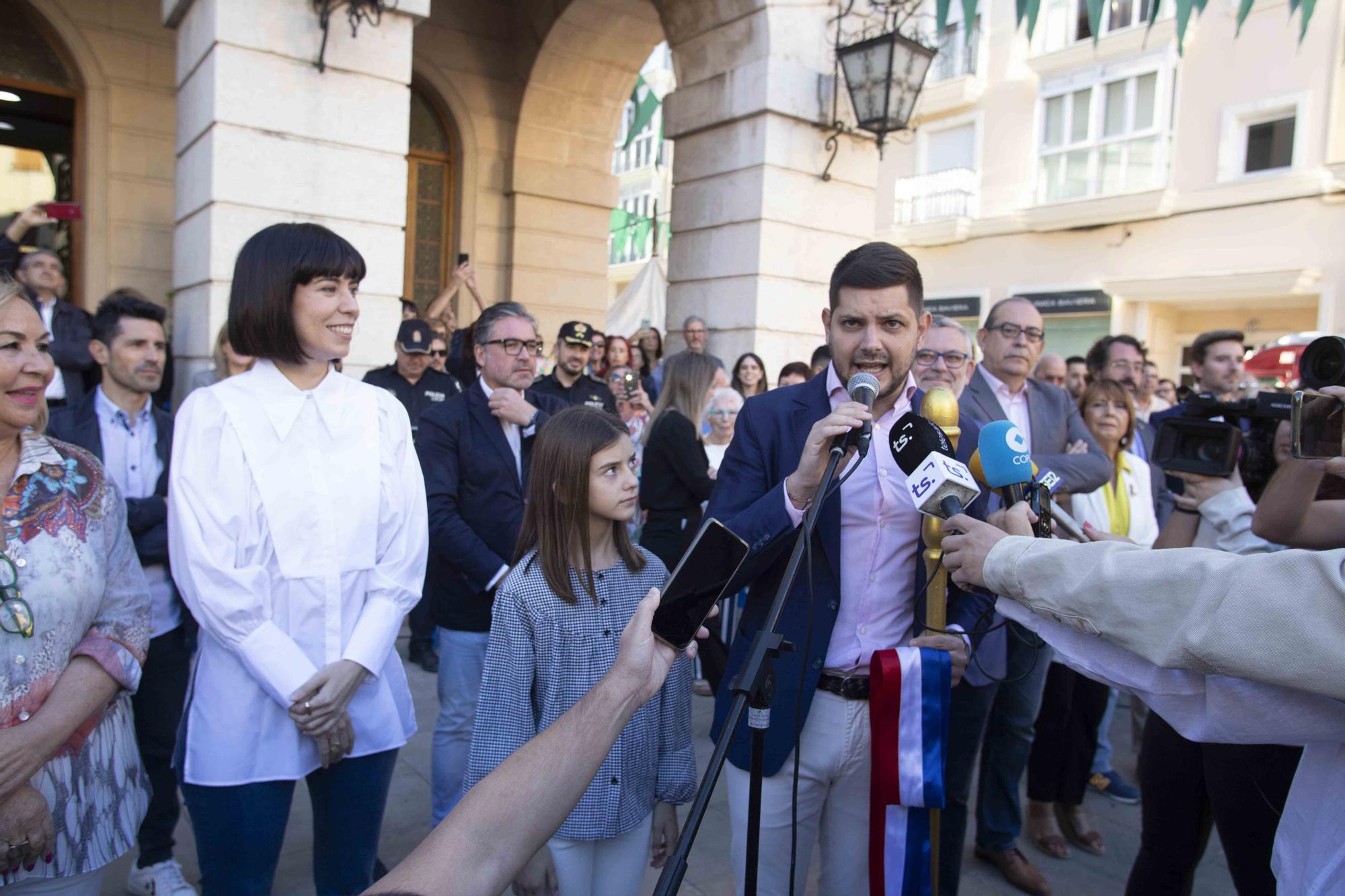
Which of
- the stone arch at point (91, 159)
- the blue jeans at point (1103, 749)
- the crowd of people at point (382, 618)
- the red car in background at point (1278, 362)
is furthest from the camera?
the red car in background at point (1278, 362)

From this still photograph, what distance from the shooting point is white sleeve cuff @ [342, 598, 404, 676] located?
7.29ft

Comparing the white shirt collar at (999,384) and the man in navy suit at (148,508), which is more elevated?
the white shirt collar at (999,384)

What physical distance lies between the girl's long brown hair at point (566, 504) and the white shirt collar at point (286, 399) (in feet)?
1.95

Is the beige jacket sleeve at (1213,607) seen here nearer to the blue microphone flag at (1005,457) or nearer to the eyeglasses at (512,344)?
the blue microphone flag at (1005,457)

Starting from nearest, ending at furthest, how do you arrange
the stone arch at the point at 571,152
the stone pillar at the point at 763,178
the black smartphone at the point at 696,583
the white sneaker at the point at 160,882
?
1. the black smartphone at the point at 696,583
2. the white sneaker at the point at 160,882
3. the stone pillar at the point at 763,178
4. the stone arch at the point at 571,152

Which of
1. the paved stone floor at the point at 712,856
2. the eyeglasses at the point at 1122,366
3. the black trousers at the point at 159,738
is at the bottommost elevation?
the paved stone floor at the point at 712,856

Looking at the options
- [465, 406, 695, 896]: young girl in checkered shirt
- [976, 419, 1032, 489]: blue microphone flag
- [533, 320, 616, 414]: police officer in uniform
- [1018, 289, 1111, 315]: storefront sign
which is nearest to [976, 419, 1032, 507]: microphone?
[976, 419, 1032, 489]: blue microphone flag

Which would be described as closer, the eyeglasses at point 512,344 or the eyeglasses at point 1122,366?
the eyeglasses at point 512,344

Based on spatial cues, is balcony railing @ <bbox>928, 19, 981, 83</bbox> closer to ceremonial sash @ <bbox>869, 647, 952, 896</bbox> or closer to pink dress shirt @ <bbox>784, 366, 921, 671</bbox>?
pink dress shirt @ <bbox>784, 366, 921, 671</bbox>

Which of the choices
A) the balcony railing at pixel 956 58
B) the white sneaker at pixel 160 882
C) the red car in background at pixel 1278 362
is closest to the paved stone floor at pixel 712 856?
the white sneaker at pixel 160 882

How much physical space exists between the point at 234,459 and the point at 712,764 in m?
1.48

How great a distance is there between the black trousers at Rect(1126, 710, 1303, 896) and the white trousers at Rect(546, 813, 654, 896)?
1620 mm

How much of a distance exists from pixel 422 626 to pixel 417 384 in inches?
63.6

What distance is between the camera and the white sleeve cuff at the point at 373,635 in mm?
2221
